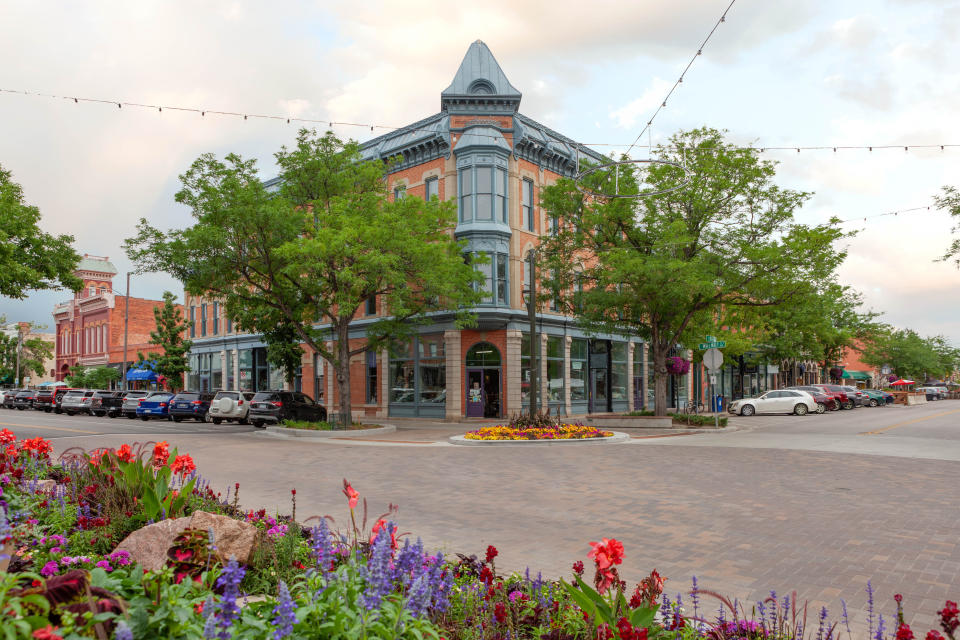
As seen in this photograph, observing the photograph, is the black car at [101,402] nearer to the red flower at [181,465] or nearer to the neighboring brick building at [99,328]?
the neighboring brick building at [99,328]

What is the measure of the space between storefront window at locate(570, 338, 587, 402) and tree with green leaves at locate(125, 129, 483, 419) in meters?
9.33

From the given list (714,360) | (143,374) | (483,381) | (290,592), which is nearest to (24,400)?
(143,374)

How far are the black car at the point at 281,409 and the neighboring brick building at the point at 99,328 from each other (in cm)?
3807

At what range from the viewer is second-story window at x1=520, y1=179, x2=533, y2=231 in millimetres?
33500

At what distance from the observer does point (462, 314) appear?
27312 millimetres

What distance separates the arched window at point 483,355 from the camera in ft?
105

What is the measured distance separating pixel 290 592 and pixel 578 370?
3239cm

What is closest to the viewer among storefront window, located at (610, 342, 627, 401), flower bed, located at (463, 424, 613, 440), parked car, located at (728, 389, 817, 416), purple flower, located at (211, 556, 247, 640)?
purple flower, located at (211, 556, 247, 640)

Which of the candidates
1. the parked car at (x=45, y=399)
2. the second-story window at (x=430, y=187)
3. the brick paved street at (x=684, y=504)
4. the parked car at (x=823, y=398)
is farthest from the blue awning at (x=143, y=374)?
the parked car at (x=823, y=398)

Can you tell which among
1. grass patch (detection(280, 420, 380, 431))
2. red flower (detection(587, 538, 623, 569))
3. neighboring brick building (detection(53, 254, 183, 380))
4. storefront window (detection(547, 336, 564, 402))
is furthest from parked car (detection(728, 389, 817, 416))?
neighboring brick building (detection(53, 254, 183, 380))

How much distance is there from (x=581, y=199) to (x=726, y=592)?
2287 cm

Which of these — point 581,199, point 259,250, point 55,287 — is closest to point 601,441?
point 581,199

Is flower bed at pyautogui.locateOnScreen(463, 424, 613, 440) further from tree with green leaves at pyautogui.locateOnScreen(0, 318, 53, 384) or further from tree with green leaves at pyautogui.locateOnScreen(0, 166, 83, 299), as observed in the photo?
tree with green leaves at pyautogui.locateOnScreen(0, 318, 53, 384)

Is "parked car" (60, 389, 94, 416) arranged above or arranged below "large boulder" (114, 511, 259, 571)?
below
